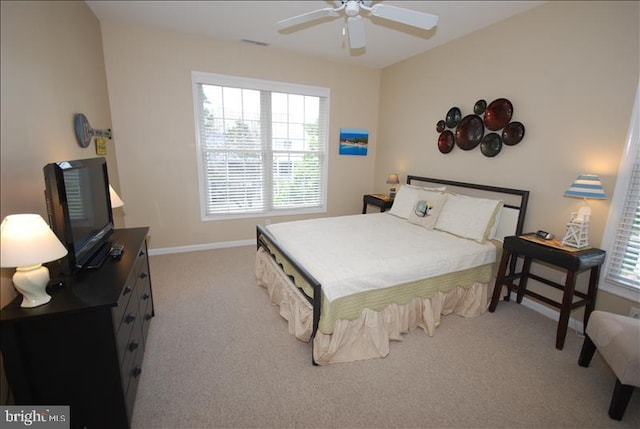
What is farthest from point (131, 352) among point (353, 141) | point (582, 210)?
point (353, 141)

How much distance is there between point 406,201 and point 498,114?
4.37ft

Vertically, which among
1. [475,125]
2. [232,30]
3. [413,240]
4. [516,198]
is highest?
[232,30]

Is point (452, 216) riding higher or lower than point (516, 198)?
lower

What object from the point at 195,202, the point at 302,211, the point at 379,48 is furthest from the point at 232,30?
the point at 302,211

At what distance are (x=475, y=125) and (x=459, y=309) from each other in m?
2.03

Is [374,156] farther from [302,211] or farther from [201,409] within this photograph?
[201,409]

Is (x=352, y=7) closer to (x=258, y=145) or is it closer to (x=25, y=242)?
(x=25, y=242)

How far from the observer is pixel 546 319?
2709 mm

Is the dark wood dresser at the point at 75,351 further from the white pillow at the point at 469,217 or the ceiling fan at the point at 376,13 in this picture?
the white pillow at the point at 469,217

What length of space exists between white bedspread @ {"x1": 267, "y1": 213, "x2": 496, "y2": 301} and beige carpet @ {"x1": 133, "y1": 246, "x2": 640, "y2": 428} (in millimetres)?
552

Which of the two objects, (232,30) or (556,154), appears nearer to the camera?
(556,154)

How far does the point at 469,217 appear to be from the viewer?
294cm

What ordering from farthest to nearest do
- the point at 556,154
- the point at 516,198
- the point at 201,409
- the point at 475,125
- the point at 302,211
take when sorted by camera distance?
the point at 302,211 < the point at 475,125 < the point at 516,198 < the point at 556,154 < the point at 201,409

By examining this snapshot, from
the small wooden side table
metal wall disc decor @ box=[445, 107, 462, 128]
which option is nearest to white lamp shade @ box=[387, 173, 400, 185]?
metal wall disc decor @ box=[445, 107, 462, 128]
